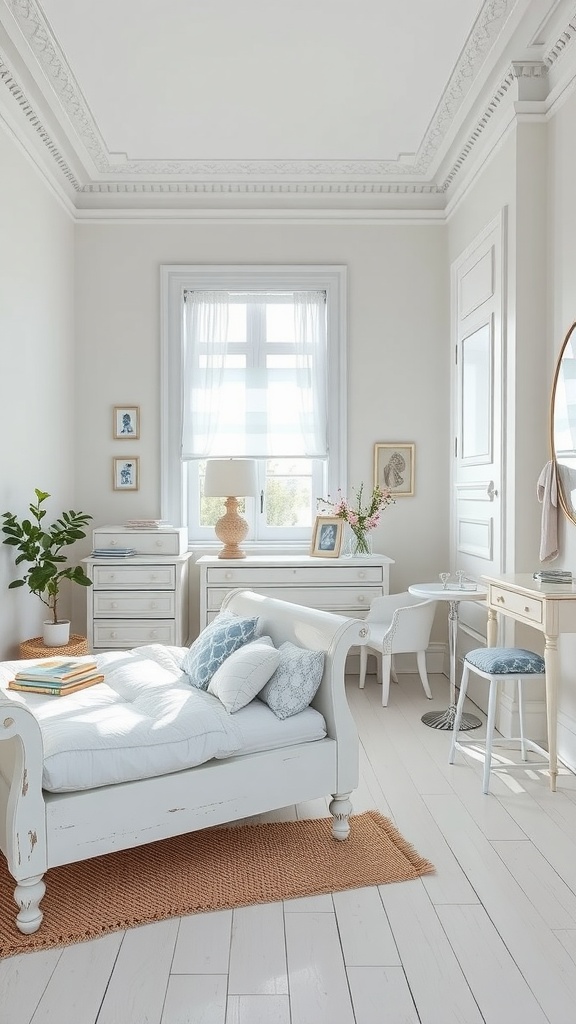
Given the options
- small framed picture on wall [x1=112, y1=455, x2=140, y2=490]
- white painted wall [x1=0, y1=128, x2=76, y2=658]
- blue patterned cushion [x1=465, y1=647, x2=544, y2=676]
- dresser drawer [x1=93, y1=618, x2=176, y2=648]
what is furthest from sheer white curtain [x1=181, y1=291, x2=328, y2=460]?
blue patterned cushion [x1=465, y1=647, x2=544, y2=676]

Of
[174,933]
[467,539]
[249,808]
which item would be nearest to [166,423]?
[467,539]

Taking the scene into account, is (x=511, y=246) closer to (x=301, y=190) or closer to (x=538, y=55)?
(x=538, y=55)

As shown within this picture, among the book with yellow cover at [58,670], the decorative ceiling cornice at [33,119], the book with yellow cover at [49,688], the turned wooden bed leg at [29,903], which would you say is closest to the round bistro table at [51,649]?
the book with yellow cover at [58,670]

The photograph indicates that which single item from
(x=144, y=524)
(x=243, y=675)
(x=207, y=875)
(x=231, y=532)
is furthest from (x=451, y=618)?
(x=207, y=875)

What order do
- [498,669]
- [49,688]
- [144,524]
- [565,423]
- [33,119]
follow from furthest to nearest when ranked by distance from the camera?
[144,524], [33,119], [565,423], [498,669], [49,688]

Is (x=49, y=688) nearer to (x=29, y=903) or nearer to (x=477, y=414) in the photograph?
(x=29, y=903)

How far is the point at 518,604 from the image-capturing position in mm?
3293

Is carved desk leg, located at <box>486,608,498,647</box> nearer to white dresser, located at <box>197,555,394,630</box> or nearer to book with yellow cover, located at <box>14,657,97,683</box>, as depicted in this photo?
white dresser, located at <box>197,555,394,630</box>

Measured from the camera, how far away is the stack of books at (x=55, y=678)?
2.80 meters

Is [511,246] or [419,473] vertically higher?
[511,246]

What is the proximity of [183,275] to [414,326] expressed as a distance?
164cm

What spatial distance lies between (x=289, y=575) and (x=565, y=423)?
1.97 meters

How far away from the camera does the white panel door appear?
409 cm

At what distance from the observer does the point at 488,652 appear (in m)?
3.31
